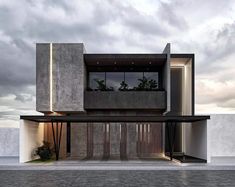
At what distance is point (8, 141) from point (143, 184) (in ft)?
61.1

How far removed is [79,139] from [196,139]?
9.62 meters

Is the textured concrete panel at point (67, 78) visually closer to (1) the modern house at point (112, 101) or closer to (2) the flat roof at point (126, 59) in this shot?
(1) the modern house at point (112, 101)

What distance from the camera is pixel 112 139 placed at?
28.0 m

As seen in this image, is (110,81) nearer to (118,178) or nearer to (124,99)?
(124,99)

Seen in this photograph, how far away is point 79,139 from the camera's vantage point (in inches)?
1112

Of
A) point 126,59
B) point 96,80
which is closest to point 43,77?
point 96,80

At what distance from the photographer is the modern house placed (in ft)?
84.5

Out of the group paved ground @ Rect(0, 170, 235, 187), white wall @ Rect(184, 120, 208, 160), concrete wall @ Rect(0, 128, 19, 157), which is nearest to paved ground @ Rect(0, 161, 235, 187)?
paved ground @ Rect(0, 170, 235, 187)

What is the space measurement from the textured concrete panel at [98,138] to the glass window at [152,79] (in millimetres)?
5576

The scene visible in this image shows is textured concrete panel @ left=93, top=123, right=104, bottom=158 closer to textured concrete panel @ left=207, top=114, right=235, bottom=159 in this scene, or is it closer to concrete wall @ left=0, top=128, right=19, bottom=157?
concrete wall @ left=0, top=128, right=19, bottom=157

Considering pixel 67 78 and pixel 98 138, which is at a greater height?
pixel 67 78

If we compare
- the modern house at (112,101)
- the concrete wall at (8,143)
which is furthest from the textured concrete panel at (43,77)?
the concrete wall at (8,143)

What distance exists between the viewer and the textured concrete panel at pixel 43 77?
25.6 metres

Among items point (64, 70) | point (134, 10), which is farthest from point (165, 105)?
point (134, 10)
